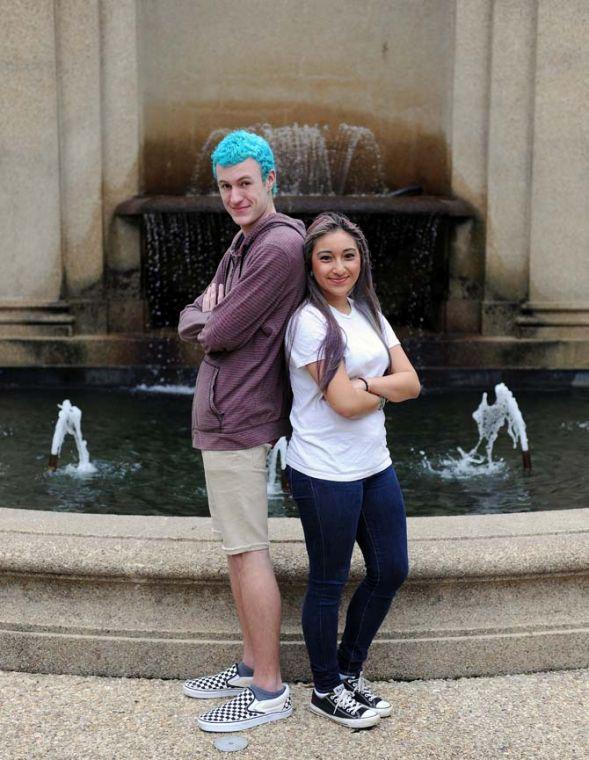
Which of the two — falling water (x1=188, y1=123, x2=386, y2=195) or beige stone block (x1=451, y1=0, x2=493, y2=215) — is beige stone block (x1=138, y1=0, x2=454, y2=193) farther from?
beige stone block (x1=451, y1=0, x2=493, y2=215)

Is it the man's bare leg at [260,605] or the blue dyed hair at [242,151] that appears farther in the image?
the man's bare leg at [260,605]

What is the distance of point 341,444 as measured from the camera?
3.08 meters

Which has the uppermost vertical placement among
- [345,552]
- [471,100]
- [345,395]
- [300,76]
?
[300,76]

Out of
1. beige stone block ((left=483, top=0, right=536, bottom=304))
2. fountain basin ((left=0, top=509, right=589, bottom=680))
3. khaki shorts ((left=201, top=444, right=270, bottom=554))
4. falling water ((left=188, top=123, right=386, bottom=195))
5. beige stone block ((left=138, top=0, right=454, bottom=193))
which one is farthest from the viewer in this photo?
falling water ((left=188, top=123, right=386, bottom=195))

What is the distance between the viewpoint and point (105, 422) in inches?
291

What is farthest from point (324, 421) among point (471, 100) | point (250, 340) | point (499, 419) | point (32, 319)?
point (471, 100)

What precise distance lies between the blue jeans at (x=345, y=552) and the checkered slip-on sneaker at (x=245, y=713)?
0.43ft

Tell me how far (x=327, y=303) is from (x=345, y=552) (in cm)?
73

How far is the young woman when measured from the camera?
3053 mm

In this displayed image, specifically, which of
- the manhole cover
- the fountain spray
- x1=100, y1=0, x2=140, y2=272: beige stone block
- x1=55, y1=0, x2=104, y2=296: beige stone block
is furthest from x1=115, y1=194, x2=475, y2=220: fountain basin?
the manhole cover

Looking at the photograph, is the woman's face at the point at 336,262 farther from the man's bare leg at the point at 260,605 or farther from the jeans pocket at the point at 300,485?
the man's bare leg at the point at 260,605

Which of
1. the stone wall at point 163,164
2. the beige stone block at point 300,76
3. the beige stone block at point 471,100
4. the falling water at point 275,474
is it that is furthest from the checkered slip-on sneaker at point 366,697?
the beige stone block at point 300,76

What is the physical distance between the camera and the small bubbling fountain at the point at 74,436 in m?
5.93

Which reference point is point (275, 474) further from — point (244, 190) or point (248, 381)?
point (244, 190)
